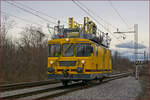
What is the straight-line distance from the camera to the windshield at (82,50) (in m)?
14.1

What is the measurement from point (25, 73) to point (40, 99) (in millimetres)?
13570

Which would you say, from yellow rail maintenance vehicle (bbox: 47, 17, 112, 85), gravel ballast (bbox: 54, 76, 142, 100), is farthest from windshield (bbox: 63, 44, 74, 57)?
gravel ballast (bbox: 54, 76, 142, 100)

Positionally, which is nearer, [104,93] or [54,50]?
[104,93]

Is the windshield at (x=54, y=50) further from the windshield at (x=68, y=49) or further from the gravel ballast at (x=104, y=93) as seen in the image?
the gravel ballast at (x=104, y=93)

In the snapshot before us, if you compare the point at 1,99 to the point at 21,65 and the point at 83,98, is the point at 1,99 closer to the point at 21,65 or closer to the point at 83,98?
the point at 83,98

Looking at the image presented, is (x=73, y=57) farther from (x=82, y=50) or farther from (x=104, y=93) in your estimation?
(x=104, y=93)

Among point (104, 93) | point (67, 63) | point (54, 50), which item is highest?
point (54, 50)

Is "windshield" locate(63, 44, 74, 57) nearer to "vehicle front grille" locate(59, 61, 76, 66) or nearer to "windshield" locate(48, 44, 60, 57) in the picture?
"windshield" locate(48, 44, 60, 57)

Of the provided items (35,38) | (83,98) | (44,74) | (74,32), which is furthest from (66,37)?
(35,38)

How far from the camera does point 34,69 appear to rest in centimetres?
2402

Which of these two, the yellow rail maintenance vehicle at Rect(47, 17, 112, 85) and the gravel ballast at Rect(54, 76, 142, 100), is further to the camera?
the yellow rail maintenance vehicle at Rect(47, 17, 112, 85)

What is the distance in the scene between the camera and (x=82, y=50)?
46.6 feet

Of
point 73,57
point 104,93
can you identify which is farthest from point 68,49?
point 104,93

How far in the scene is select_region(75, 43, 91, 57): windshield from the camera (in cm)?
1410
